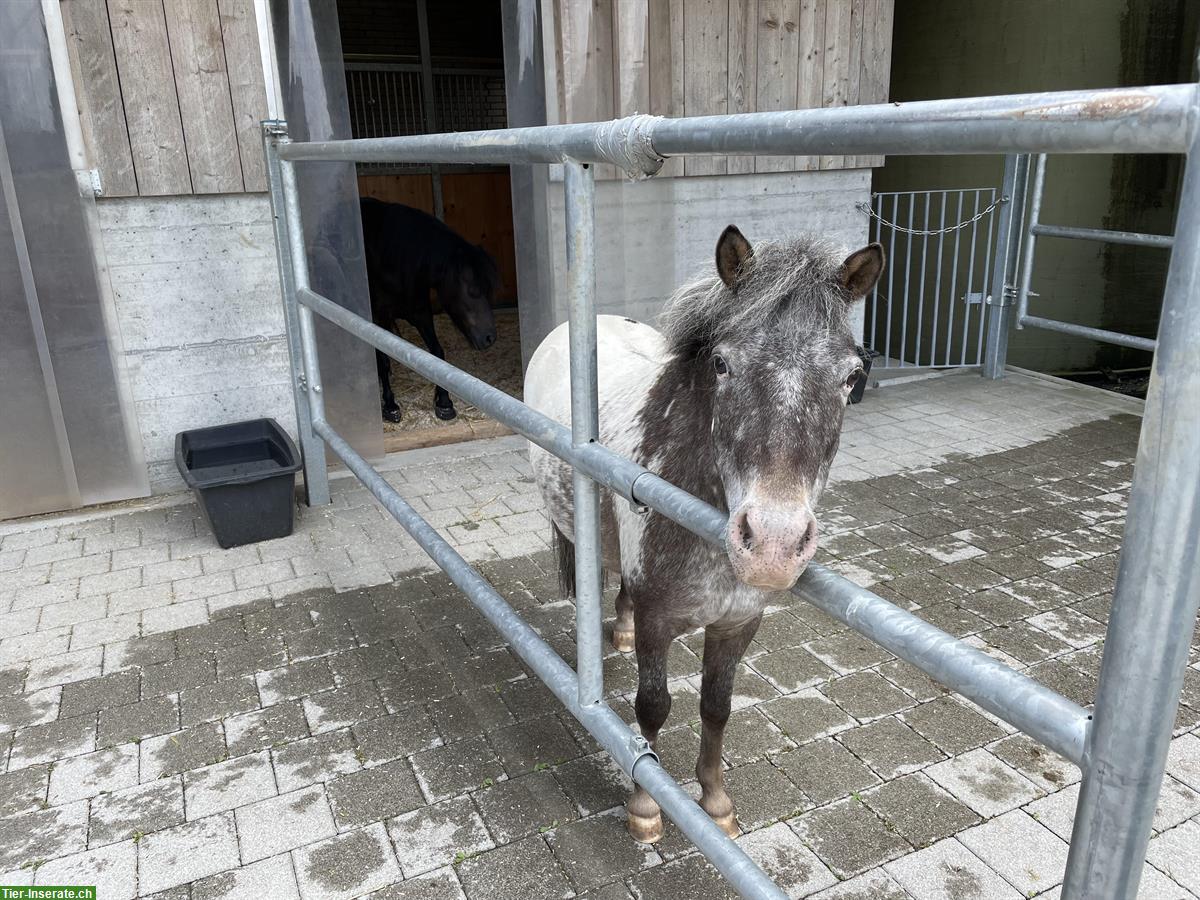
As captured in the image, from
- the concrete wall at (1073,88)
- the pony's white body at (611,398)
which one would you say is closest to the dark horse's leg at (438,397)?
the pony's white body at (611,398)

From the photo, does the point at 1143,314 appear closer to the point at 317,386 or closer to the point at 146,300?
the point at 317,386

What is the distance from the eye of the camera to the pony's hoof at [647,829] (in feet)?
7.48

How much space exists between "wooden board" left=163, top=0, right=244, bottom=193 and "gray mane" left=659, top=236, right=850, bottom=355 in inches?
147

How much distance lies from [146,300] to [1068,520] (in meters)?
4.86

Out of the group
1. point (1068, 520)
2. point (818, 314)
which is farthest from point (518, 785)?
point (1068, 520)

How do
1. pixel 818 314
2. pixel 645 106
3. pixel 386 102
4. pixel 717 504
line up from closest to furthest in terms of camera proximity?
pixel 818 314 → pixel 717 504 → pixel 645 106 → pixel 386 102

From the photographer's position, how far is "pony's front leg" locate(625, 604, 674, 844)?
2.22 metres

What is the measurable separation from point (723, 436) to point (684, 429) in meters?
0.47

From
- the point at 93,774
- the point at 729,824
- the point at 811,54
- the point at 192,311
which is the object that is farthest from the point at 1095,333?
the point at 93,774

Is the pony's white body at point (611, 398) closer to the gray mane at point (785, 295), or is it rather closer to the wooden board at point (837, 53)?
the gray mane at point (785, 295)

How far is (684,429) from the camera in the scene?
2.06 m

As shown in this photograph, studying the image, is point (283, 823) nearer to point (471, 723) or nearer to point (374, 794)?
point (374, 794)

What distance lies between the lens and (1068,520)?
4125mm

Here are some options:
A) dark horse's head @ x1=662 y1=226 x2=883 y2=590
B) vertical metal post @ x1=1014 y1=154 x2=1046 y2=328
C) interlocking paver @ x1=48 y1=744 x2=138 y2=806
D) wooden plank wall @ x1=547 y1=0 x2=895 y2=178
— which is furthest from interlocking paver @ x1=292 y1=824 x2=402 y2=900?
vertical metal post @ x1=1014 y1=154 x2=1046 y2=328
